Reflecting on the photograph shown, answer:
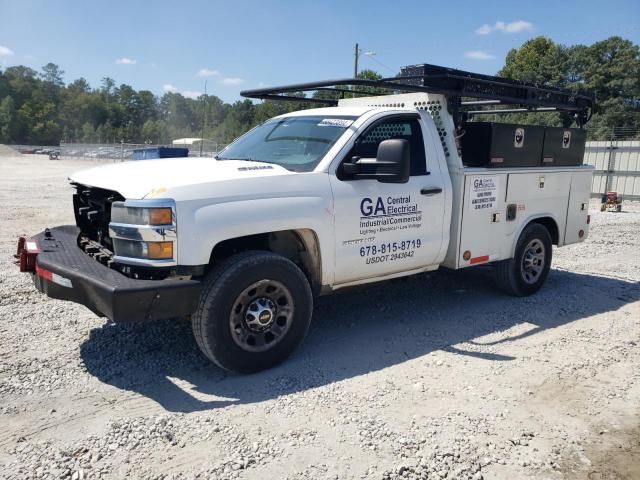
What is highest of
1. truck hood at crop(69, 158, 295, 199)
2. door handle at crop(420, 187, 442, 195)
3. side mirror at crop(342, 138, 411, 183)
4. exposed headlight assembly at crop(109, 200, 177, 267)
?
side mirror at crop(342, 138, 411, 183)

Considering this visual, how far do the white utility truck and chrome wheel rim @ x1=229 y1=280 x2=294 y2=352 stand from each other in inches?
0.4

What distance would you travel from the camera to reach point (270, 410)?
3609 mm

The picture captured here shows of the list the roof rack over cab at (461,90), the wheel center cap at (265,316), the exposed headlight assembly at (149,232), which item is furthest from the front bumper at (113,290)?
the roof rack over cab at (461,90)

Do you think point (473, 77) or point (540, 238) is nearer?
point (473, 77)

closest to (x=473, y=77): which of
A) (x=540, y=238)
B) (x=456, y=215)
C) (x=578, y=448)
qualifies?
(x=456, y=215)

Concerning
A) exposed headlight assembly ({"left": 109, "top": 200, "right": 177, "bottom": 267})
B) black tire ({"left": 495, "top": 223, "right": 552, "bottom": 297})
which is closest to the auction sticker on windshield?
exposed headlight assembly ({"left": 109, "top": 200, "right": 177, "bottom": 267})

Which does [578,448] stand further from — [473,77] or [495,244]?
[473,77]

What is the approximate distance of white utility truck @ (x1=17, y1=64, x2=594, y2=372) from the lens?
12.1 ft

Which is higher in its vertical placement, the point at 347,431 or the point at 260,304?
the point at 260,304

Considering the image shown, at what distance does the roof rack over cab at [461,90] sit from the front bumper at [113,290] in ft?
7.02

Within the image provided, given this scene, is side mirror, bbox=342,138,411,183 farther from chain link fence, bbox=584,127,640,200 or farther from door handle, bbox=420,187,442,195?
chain link fence, bbox=584,127,640,200

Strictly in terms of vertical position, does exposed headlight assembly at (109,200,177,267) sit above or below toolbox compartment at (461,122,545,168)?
below

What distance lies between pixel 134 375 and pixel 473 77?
424cm

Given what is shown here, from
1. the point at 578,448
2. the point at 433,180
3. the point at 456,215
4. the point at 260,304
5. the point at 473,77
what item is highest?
the point at 473,77
